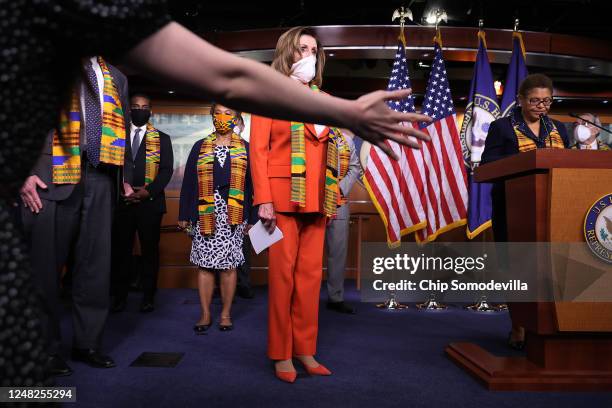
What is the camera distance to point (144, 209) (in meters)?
4.42

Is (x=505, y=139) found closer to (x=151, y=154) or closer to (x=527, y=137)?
(x=527, y=137)

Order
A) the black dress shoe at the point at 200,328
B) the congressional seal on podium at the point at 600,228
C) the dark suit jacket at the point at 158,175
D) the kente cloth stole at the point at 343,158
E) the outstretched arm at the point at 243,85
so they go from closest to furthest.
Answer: the outstretched arm at the point at 243,85, the congressional seal on podium at the point at 600,228, the black dress shoe at the point at 200,328, the kente cloth stole at the point at 343,158, the dark suit jacket at the point at 158,175

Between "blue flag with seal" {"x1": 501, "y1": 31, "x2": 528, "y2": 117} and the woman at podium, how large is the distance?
1.67m

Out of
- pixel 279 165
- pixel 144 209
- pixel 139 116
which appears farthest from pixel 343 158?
pixel 139 116

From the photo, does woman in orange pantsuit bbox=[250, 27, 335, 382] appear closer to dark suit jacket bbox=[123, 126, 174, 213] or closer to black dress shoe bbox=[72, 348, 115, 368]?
black dress shoe bbox=[72, 348, 115, 368]

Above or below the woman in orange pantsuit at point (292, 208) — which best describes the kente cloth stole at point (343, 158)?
above

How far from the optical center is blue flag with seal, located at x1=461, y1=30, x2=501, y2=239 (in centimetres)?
456

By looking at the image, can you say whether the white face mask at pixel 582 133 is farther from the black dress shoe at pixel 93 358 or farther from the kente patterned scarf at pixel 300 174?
the black dress shoe at pixel 93 358

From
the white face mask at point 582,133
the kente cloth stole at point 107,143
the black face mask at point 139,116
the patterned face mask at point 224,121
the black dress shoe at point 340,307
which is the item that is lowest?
the black dress shoe at point 340,307

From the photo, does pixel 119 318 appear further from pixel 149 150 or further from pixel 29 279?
pixel 29 279

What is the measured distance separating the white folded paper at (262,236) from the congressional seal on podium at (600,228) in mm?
1351

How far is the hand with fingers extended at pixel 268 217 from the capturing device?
91.8 inches

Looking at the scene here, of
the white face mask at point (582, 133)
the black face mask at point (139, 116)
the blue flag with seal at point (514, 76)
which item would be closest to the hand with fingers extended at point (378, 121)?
the white face mask at point (582, 133)

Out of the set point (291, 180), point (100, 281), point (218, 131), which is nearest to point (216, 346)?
point (100, 281)
